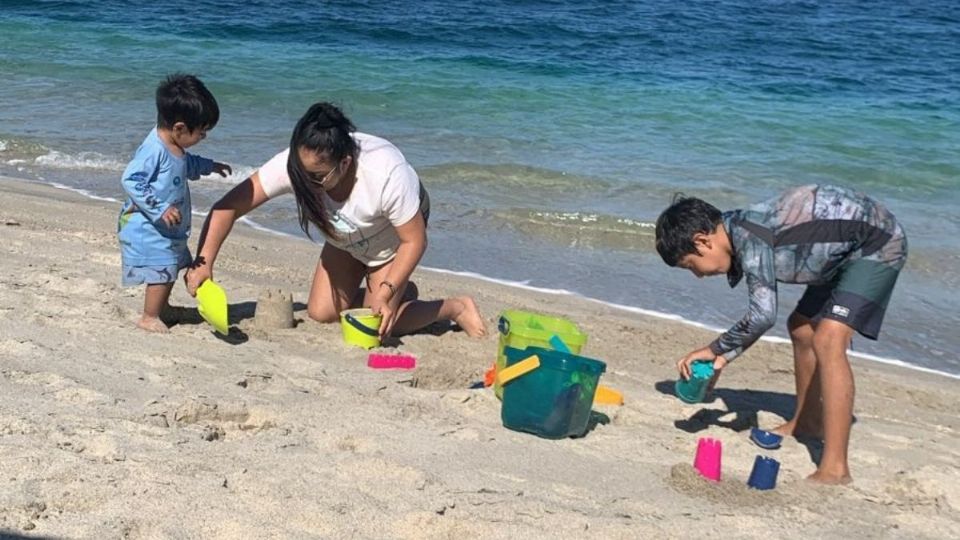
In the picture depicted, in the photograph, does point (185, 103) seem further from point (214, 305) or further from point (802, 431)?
point (802, 431)

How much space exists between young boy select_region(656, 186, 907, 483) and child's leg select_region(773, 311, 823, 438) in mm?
282

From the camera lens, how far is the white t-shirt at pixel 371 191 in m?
5.12

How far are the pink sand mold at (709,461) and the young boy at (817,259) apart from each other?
1.04 feet

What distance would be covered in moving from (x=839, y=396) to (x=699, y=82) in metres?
11.1

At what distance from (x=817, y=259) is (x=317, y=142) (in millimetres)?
2085

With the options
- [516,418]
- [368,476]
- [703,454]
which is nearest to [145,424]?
[368,476]

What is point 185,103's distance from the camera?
4.92m

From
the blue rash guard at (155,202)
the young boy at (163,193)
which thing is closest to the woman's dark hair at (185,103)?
the young boy at (163,193)

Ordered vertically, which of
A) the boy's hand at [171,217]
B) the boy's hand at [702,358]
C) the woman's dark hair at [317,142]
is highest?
the woman's dark hair at [317,142]

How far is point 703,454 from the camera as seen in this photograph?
160 inches

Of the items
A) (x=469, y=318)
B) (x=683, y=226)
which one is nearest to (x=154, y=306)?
(x=469, y=318)

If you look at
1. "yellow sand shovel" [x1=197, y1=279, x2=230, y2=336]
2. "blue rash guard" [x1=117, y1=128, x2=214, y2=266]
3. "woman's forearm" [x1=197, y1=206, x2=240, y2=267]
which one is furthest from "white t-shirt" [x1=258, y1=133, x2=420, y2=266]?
"yellow sand shovel" [x1=197, y1=279, x2=230, y2=336]

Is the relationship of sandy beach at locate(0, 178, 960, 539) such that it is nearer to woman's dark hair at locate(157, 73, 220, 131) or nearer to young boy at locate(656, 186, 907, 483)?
young boy at locate(656, 186, 907, 483)

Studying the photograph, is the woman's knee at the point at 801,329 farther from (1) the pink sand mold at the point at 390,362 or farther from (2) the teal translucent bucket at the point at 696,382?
(1) the pink sand mold at the point at 390,362
